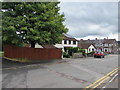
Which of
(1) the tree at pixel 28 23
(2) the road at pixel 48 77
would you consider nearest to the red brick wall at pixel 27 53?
(1) the tree at pixel 28 23

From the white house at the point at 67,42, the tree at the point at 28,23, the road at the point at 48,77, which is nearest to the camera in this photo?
the road at the point at 48,77

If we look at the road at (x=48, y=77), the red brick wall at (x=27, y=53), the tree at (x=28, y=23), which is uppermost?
the tree at (x=28, y=23)

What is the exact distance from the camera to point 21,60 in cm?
1588

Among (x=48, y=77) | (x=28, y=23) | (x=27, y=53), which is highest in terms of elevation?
(x=28, y=23)

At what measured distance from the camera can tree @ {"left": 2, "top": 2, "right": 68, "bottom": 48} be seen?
12523 millimetres

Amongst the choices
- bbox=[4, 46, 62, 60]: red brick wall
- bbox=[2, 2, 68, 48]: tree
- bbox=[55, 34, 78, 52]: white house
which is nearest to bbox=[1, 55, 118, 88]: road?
bbox=[2, 2, 68, 48]: tree

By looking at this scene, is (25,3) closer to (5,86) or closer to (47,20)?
(47,20)

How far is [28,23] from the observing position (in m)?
13.1

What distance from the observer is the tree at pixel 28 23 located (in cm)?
1252

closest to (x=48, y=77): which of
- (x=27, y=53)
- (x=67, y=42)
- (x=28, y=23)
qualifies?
(x=28, y=23)

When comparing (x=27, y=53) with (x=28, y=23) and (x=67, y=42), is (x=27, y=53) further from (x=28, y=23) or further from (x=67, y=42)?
(x=67, y=42)

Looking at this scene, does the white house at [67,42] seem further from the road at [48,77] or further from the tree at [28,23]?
the road at [48,77]

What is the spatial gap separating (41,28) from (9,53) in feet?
22.2

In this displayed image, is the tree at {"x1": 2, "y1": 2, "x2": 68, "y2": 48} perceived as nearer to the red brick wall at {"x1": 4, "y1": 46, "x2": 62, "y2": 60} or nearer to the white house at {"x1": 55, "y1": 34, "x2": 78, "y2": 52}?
the red brick wall at {"x1": 4, "y1": 46, "x2": 62, "y2": 60}
